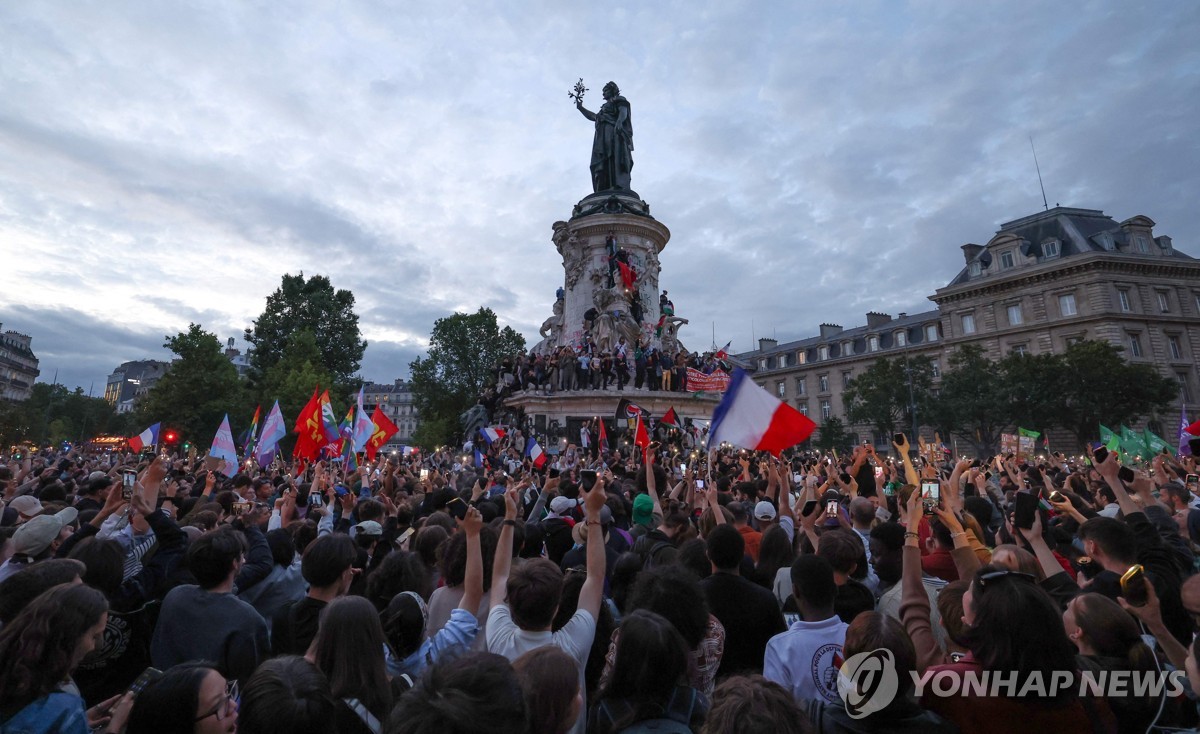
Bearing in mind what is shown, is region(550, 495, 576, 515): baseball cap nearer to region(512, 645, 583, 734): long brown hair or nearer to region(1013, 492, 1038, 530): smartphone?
region(1013, 492, 1038, 530): smartphone

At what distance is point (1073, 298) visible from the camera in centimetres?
5384

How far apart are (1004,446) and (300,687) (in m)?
19.4

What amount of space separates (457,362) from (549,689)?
2564 inches

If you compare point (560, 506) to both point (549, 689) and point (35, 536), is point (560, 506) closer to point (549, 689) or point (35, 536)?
point (35, 536)

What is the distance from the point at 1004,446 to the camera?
16.8 meters

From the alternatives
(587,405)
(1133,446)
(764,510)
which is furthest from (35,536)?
(587,405)

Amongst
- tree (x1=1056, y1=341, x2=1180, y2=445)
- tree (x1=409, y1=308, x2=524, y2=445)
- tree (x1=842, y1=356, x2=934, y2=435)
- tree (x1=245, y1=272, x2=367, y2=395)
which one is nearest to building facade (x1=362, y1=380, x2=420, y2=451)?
tree (x1=409, y1=308, x2=524, y2=445)

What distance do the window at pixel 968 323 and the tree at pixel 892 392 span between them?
8.91 m

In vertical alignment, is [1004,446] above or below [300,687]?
above

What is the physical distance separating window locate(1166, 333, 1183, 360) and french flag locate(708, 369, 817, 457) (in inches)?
2562

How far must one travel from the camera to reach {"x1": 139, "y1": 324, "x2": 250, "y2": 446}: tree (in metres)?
45.2

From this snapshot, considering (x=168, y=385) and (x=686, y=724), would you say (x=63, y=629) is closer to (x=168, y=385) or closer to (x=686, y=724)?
(x=686, y=724)

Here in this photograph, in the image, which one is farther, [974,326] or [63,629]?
[974,326]

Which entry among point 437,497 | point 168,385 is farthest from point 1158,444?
point 168,385
